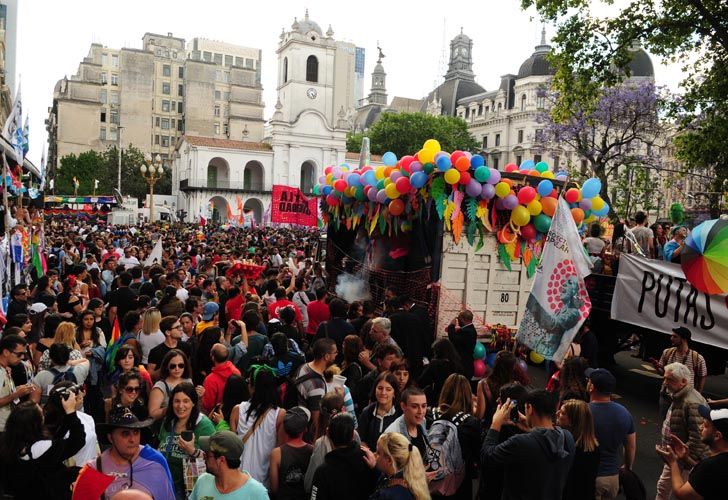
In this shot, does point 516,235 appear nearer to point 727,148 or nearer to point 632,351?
point 632,351

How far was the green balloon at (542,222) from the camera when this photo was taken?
34.3 ft

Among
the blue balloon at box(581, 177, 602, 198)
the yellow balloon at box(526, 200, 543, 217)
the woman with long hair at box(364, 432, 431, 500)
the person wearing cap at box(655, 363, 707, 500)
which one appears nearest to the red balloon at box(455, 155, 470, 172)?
the yellow balloon at box(526, 200, 543, 217)

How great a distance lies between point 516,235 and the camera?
1077 centimetres

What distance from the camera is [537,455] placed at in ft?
13.3

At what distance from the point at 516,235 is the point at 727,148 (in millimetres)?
8055

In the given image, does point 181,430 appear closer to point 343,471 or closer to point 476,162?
point 343,471

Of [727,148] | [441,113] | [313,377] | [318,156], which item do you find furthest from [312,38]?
[313,377]

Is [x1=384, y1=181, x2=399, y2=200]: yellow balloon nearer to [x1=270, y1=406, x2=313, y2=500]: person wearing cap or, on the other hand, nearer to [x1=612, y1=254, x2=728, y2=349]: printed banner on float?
[x1=612, y1=254, x2=728, y2=349]: printed banner on float

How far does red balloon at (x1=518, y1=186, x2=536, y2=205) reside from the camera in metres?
10.4

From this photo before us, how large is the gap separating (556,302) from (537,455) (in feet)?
9.66

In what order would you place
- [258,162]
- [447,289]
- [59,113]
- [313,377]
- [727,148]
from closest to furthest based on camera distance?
1. [313,377]
2. [447,289]
3. [727,148]
4. [258,162]
5. [59,113]

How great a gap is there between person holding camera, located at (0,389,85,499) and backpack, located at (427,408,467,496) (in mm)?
2369

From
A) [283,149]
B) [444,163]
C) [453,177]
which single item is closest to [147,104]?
[283,149]

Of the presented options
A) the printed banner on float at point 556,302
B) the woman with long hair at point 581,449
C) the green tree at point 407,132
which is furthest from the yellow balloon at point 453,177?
the green tree at point 407,132
